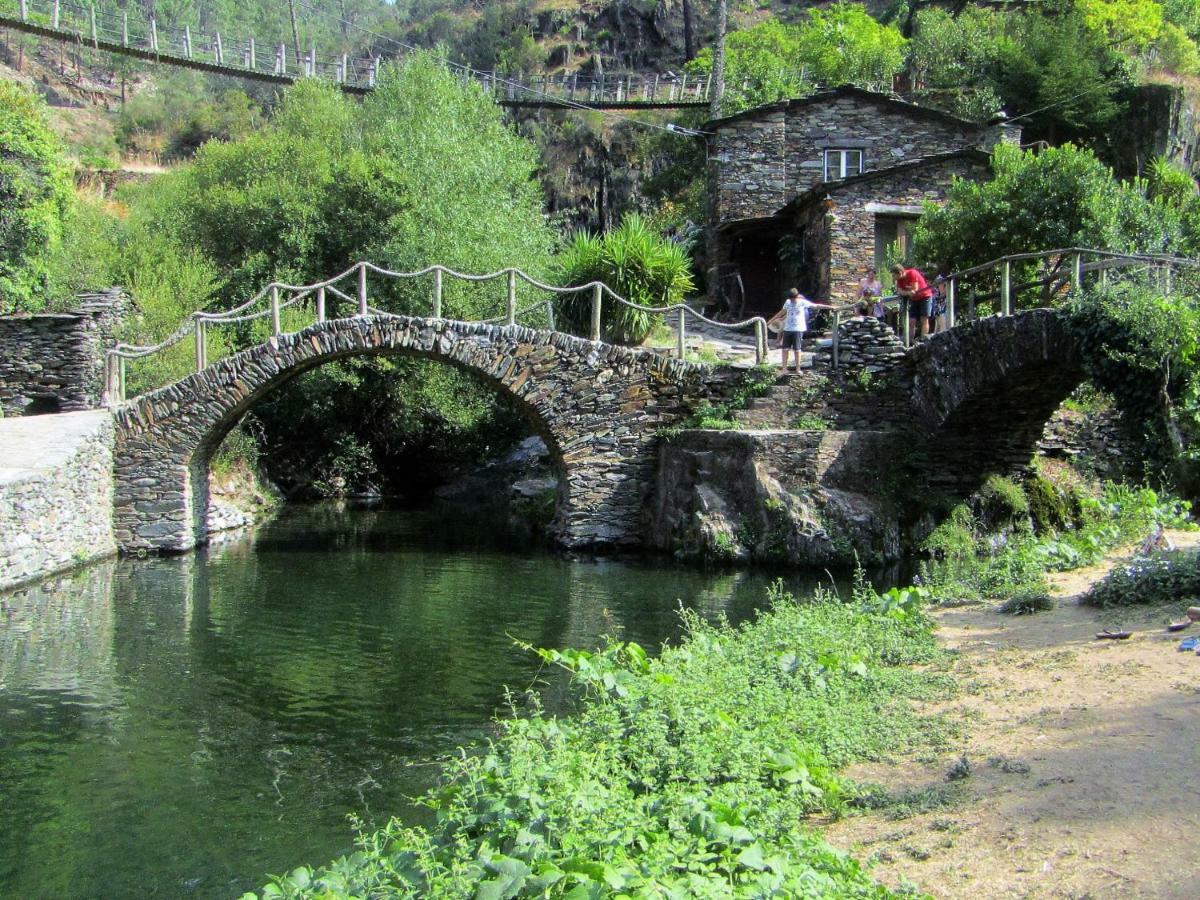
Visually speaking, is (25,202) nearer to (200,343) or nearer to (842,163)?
(200,343)

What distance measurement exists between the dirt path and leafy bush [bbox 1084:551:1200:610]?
4.66 ft

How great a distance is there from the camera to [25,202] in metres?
25.4

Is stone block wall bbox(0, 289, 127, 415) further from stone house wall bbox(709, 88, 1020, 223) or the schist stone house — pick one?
stone house wall bbox(709, 88, 1020, 223)

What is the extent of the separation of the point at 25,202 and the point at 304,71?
15020 millimetres

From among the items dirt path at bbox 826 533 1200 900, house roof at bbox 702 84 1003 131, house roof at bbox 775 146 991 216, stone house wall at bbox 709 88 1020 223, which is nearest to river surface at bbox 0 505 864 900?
dirt path at bbox 826 533 1200 900

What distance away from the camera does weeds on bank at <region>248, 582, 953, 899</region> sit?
468cm

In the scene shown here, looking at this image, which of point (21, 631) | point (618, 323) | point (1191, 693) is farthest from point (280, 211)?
point (1191, 693)

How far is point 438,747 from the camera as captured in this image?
826 cm

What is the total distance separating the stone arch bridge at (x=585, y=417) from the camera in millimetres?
17672

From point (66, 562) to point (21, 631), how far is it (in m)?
4.36

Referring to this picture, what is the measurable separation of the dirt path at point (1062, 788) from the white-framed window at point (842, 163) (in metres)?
23.1

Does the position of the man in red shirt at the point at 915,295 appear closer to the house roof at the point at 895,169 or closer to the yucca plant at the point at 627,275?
the yucca plant at the point at 627,275

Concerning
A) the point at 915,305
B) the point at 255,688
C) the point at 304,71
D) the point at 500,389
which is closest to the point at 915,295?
the point at 915,305

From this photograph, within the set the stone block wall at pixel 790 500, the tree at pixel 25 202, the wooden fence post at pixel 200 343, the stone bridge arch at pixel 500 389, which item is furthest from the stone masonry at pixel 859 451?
the tree at pixel 25 202
